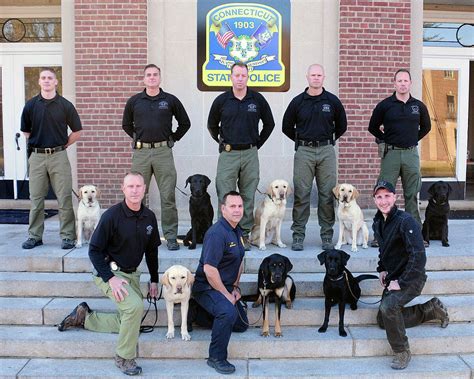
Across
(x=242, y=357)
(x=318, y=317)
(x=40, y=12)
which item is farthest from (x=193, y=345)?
(x=40, y=12)

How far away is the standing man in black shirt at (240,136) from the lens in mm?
6125

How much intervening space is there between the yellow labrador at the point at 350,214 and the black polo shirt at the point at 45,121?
3.16 m

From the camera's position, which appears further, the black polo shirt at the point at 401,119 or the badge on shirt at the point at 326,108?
the black polo shirt at the point at 401,119

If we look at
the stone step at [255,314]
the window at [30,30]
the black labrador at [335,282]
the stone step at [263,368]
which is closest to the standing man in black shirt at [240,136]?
the stone step at [255,314]

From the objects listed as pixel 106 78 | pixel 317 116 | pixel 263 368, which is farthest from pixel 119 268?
pixel 106 78

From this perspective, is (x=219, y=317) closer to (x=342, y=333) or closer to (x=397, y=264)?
(x=342, y=333)

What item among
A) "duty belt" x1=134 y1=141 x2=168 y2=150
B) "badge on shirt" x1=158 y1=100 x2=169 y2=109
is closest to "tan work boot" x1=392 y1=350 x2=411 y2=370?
"duty belt" x1=134 y1=141 x2=168 y2=150

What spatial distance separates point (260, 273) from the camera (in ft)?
16.5

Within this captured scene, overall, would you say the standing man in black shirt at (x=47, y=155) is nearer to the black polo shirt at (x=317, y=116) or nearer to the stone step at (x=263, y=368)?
the stone step at (x=263, y=368)

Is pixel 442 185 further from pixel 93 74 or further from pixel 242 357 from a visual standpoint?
pixel 93 74

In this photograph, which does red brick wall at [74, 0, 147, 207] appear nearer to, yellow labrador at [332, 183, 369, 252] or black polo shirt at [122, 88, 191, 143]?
black polo shirt at [122, 88, 191, 143]

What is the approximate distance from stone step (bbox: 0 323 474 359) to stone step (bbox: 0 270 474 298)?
0.61 meters

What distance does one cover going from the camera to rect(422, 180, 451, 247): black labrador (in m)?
6.31

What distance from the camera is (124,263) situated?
15.7 ft
